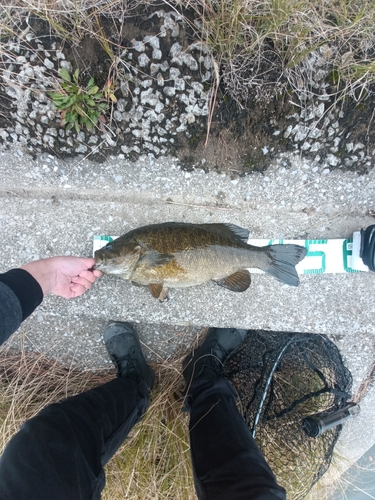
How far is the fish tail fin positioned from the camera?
2.43 metres

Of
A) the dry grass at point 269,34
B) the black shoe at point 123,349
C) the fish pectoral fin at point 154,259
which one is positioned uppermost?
the dry grass at point 269,34

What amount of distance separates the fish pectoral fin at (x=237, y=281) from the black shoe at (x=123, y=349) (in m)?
1.05

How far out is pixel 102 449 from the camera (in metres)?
1.99

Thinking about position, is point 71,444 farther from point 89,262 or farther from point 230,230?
point 230,230

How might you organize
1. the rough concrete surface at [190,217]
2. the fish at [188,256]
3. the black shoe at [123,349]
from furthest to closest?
the black shoe at [123,349], the rough concrete surface at [190,217], the fish at [188,256]

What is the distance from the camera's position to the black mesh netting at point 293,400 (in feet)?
8.67

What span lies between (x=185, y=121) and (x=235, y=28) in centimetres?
71

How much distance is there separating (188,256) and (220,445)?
50.4 inches

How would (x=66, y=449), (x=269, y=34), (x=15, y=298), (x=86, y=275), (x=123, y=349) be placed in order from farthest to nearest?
(x=123, y=349) < (x=86, y=275) < (x=269, y=34) < (x=15, y=298) < (x=66, y=449)

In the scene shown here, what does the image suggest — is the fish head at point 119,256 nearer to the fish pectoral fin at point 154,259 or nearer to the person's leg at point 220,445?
the fish pectoral fin at point 154,259

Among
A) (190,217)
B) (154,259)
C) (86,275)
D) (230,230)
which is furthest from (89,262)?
(230,230)

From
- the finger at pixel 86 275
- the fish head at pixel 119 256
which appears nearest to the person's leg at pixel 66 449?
the finger at pixel 86 275

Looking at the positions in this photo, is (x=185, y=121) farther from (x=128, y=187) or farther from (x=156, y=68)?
(x=128, y=187)

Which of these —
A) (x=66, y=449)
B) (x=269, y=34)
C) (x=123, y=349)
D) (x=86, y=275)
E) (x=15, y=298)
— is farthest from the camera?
(x=123, y=349)
